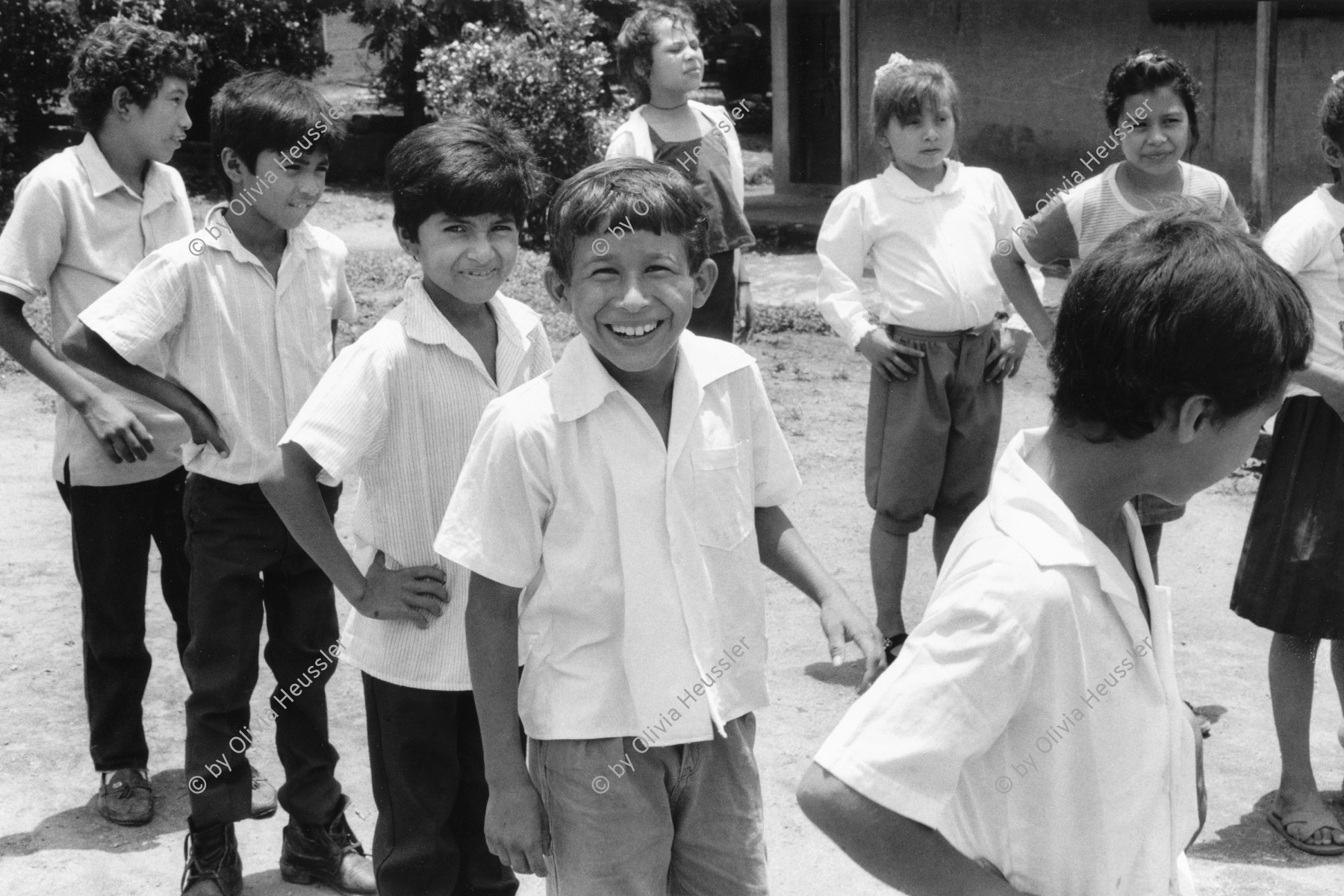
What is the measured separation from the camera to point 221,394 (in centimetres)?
332

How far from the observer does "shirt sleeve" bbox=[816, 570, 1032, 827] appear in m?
1.45

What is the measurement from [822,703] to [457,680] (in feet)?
6.12

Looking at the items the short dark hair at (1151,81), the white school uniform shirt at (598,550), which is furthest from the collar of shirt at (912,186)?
the white school uniform shirt at (598,550)

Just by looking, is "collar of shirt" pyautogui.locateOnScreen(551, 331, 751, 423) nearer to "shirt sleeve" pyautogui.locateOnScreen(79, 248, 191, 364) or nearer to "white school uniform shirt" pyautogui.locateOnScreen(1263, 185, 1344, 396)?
"shirt sleeve" pyautogui.locateOnScreen(79, 248, 191, 364)

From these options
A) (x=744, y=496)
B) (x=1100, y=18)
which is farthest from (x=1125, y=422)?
(x=1100, y=18)

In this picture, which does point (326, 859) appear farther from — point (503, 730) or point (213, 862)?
point (503, 730)

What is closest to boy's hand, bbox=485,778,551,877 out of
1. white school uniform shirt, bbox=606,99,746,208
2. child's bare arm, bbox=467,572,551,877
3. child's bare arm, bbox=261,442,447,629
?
child's bare arm, bbox=467,572,551,877

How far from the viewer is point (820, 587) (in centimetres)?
238

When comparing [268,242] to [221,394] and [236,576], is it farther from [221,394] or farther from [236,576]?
[236,576]

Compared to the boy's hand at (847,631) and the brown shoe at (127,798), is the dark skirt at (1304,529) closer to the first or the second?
the boy's hand at (847,631)

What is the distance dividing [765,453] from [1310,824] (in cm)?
197

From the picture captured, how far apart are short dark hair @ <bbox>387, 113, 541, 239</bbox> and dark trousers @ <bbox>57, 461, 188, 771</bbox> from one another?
133cm

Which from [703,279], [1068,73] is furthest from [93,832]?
[1068,73]

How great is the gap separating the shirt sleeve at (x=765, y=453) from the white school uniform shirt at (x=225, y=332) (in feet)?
4.25
